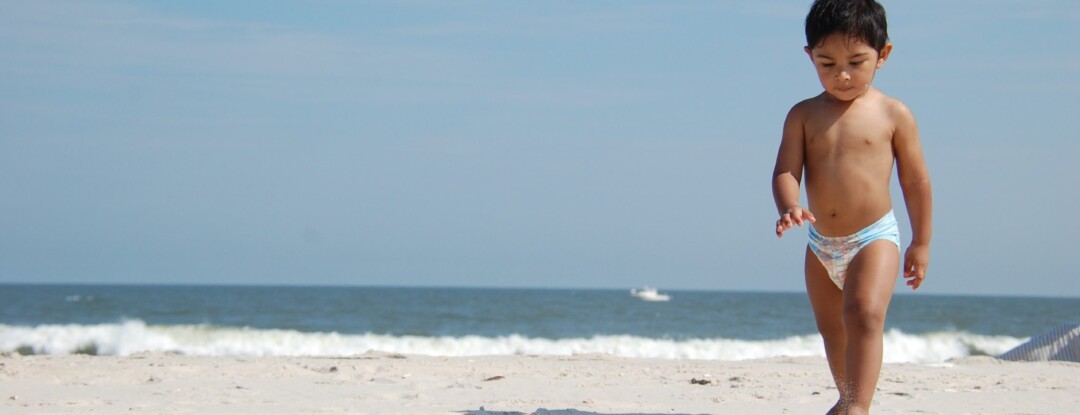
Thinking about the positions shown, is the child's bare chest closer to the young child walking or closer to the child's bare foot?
the young child walking

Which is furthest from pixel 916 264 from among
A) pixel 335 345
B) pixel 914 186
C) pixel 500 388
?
pixel 335 345

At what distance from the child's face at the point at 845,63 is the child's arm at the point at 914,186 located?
0.21 metres

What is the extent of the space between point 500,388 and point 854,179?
264 centimetres

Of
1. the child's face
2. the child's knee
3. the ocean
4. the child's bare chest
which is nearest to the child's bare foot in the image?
the child's knee

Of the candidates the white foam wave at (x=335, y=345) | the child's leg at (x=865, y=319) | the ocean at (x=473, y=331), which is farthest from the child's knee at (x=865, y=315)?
the white foam wave at (x=335, y=345)

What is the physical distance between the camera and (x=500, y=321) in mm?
28594

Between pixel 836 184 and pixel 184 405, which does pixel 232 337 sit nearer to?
pixel 184 405

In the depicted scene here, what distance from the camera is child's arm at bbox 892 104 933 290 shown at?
4.25m

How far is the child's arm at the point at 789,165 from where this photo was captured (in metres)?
4.07

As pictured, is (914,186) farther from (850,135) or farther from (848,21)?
(848,21)

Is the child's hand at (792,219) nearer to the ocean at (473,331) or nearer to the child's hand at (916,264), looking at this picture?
the child's hand at (916,264)

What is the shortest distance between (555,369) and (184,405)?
2877 millimetres

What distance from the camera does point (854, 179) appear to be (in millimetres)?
4176

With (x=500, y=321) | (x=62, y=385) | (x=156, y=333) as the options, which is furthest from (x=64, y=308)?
(x=62, y=385)
